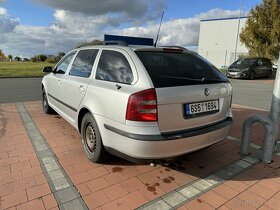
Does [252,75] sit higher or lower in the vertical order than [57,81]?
lower

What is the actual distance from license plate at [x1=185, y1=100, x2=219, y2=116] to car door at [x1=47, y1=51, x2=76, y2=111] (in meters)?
2.66

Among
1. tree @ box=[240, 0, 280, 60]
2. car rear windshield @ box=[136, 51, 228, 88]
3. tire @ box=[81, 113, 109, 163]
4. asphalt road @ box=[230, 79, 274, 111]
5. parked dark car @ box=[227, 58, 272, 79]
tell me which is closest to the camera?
car rear windshield @ box=[136, 51, 228, 88]

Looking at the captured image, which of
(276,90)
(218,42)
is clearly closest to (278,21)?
(218,42)

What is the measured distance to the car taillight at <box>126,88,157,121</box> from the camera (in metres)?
2.62

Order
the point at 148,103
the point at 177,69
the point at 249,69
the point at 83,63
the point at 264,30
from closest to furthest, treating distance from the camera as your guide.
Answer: the point at 148,103 < the point at 177,69 < the point at 83,63 < the point at 249,69 < the point at 264,30

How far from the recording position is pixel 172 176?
3.22 m

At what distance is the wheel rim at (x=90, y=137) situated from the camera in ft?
11.4

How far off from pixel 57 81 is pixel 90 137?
5.73 ft

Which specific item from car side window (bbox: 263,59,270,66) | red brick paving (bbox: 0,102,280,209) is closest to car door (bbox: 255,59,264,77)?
car side window (bbox: 263,59,270,66)

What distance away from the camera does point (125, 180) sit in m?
3.09

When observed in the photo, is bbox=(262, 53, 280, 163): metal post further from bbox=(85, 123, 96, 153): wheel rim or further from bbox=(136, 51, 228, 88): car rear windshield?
bbox=(85, 123, 96, 153): wheel rim

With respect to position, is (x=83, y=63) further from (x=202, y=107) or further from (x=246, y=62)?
(x=246, y=62)

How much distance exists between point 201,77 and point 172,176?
135 centimetres

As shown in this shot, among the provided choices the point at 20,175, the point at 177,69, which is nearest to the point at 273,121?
the point at 177,69
